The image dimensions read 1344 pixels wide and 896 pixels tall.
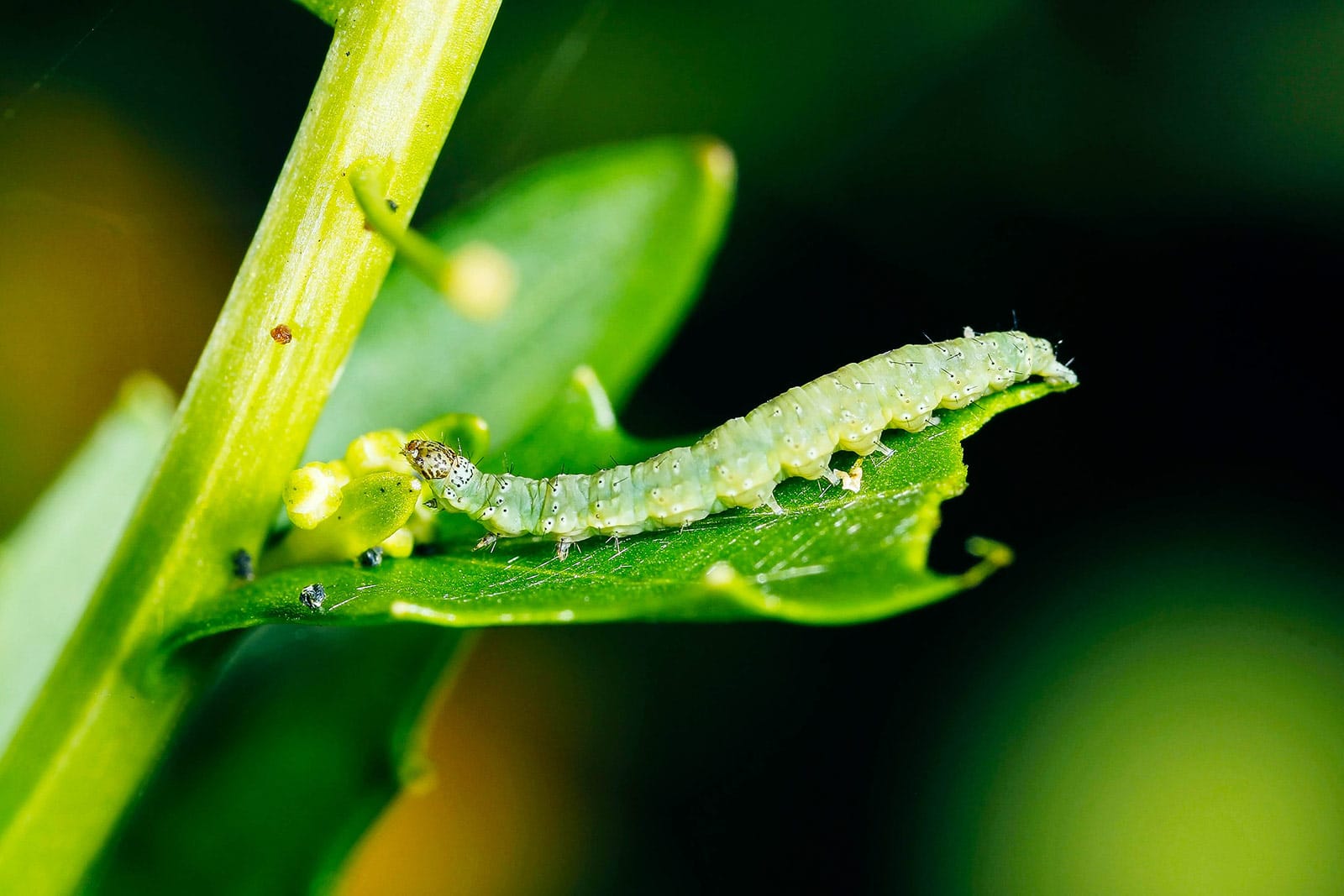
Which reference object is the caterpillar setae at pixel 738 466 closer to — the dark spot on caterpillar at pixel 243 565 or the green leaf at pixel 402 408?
the green leaf at pixel 402 408

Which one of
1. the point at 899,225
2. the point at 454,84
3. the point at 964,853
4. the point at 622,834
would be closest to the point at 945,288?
the point at 899,225

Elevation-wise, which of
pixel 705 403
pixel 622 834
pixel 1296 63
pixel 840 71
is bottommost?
pixel 622 834

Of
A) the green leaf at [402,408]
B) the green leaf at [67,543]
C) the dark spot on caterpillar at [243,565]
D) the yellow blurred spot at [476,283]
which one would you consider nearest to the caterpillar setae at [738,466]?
the green leaf at [402,408]

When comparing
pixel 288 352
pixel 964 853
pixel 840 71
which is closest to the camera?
pixel 288 352

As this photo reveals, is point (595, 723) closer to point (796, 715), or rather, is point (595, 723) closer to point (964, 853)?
point (796, 715)

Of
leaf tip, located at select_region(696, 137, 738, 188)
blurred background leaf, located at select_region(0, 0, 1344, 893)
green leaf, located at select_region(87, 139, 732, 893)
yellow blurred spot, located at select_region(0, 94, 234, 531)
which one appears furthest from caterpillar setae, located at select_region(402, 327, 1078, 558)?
yellow blurred spot, located at select_region(0, 94, 234, 531)

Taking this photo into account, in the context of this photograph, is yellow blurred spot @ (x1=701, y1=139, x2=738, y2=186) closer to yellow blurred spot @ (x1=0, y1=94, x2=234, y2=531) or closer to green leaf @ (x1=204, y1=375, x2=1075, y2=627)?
green leaf @ (x1=204, y1=375, x2=1075, y2=627)

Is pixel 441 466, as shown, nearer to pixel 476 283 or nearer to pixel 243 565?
pixel 243 565
